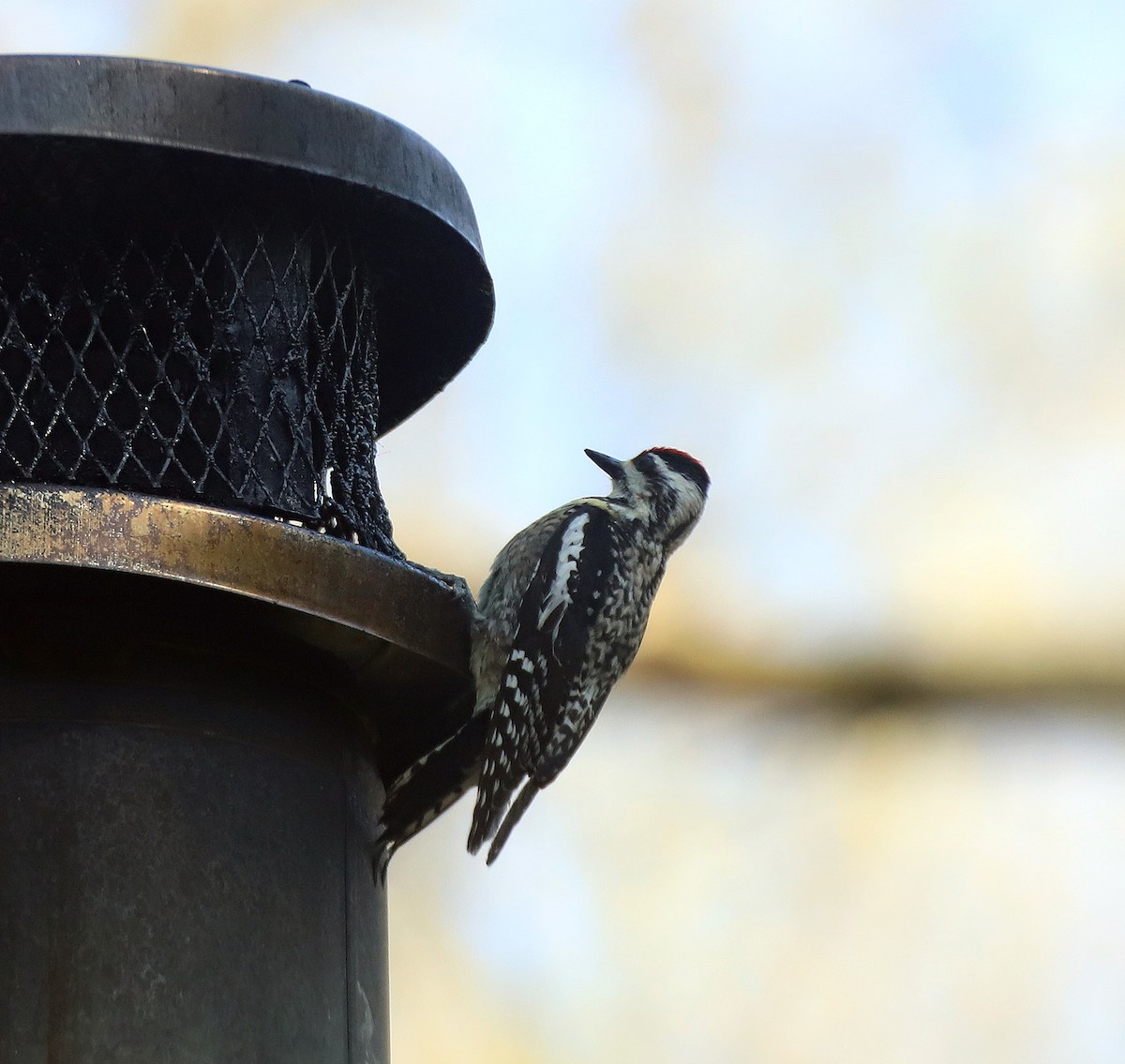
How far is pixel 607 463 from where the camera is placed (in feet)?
16.9

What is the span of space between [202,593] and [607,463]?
281 cm

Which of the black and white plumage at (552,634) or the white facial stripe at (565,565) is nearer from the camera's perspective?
the black and white plumage at (552,634)

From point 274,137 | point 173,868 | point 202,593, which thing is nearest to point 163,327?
point 274,137

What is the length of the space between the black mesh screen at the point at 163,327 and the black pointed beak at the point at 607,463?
2116mm

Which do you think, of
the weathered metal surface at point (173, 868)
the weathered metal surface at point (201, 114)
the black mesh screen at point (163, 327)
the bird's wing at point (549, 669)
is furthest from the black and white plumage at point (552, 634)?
the weathered metal surface at point (201, 114)

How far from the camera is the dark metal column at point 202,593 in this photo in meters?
2.26

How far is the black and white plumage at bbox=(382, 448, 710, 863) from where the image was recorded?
343 cm

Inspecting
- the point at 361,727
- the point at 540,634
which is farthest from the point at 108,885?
the point at 540,634

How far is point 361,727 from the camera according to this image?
9.45 ft

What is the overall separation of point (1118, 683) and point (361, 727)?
2095mm

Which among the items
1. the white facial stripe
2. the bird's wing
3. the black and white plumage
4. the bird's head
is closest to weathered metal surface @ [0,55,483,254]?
the black and white plumage

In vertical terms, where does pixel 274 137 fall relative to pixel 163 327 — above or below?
above

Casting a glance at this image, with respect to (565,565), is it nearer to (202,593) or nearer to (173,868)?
(202,593)

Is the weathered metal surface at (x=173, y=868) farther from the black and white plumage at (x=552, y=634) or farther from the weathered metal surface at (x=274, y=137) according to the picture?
the weathered metal surface at (x=274, y=137)
